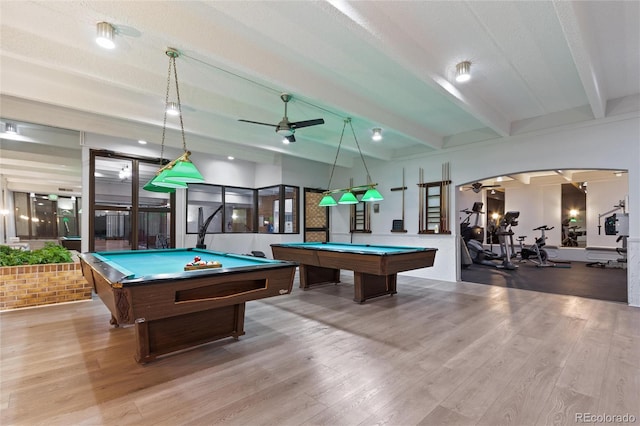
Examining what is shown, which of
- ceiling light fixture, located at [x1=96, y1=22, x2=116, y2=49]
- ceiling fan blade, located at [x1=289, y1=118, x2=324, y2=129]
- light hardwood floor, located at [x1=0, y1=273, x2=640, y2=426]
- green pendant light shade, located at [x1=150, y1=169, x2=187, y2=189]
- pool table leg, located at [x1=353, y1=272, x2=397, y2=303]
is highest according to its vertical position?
ceiling light fixture, located at [x1=96, y1=22, x2=116, y2=49]

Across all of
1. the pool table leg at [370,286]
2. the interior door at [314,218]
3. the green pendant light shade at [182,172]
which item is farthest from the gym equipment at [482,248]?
the green pendant light shade at [182,172]

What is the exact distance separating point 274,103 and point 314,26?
6.72 feet

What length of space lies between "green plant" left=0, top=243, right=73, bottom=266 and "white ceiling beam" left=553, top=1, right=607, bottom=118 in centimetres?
726

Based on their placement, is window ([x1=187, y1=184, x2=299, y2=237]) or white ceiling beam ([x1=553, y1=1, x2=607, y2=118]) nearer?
white ceiling beam ([x1=553, y1=1, x2=607, y2=118])

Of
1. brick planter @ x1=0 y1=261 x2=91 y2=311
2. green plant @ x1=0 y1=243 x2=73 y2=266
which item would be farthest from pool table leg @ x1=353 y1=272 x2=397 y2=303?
green plant @ x1=0 y1=243 x2=73 y2=266

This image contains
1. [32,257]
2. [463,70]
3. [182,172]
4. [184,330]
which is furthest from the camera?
[32,257]

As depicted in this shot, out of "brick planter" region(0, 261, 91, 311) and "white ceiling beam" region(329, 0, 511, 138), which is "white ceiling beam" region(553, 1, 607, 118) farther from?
"brick planter" region(0, 261, 91, 311)

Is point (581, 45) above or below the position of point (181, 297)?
above

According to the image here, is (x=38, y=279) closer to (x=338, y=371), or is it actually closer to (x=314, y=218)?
(x=338, y=371)

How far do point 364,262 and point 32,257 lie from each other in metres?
5.35

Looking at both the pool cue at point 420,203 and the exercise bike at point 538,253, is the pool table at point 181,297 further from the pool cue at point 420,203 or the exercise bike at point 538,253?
the exercise bike at point 538,253

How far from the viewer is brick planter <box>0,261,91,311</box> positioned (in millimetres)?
4547

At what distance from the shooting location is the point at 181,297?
2.56m

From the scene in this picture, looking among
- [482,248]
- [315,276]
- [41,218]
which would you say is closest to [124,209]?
[315,276]
